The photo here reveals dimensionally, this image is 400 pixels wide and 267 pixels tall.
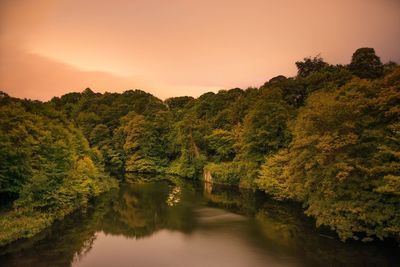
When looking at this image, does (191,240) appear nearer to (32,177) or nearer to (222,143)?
(32,177)

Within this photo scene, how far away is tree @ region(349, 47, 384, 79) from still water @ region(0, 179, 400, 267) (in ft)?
75.8

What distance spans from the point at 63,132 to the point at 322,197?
1009 inches

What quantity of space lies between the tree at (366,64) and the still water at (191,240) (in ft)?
75.8

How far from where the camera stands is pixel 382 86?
23.6 m

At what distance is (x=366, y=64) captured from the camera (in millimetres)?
50031

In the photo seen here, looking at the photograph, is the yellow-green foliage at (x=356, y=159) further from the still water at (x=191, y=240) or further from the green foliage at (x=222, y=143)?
the green foliage at (x=222, y=143)

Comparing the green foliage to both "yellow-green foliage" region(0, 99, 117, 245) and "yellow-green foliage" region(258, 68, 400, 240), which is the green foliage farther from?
"yellow-green foliage" region(258, 68, 400, 240)

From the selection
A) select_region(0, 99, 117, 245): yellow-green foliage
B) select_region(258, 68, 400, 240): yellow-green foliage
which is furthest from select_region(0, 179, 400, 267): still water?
select_region(258, 68, 400, 240): yellow-green foliage

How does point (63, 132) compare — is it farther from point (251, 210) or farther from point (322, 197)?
point (322, 197)

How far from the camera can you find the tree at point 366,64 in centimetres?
4894

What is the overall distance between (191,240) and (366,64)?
3758 centimetres

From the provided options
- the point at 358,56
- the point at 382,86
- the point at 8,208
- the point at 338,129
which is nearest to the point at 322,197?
the point at 338,129

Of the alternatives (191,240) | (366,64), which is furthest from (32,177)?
(366,64)

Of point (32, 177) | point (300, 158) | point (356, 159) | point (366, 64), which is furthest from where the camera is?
point (366, 64)
